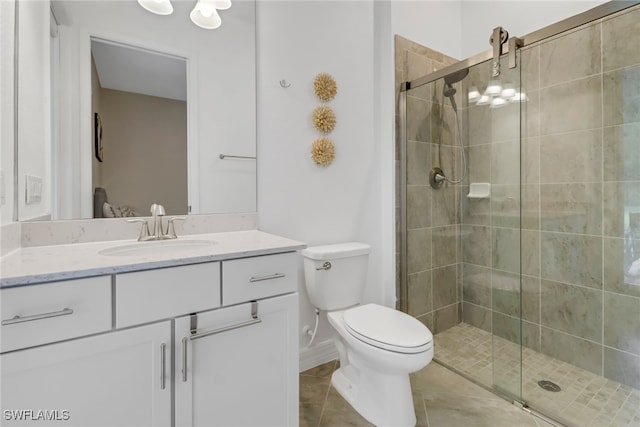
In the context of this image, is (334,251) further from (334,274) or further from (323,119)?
(323,119)

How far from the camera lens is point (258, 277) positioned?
114cm

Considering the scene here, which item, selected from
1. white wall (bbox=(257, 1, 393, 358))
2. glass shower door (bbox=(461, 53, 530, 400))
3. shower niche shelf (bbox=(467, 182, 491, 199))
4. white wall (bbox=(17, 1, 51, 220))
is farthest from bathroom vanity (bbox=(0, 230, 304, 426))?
shower niche shelf (bbox=(467, 182, 491, 199))

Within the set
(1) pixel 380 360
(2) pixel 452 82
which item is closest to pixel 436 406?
(1) pixel 380 360

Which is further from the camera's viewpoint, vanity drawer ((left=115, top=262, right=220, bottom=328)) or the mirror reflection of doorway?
the mirror reflection of doorway

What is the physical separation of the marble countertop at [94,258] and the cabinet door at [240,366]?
194 mm

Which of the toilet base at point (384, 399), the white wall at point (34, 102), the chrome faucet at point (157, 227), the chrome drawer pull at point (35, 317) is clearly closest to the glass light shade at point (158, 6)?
the white wall at point (34, 102)

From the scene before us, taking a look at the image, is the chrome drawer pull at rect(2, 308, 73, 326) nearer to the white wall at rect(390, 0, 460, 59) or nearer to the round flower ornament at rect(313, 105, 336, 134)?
the round flower ornament at rect(313, 105, 336, 134)

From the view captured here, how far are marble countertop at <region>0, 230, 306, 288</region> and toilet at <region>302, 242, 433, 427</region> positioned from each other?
47cm

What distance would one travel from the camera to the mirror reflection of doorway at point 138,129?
1.35 metres

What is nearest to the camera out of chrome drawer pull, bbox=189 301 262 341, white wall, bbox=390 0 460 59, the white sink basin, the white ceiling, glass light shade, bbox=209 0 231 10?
chrome drawer pull, bbox=189 301 262 341

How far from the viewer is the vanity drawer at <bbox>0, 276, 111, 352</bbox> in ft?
2.50

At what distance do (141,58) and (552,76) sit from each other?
2296 millimetres

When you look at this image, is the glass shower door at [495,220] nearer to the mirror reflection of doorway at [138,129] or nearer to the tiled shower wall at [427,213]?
the tiled shower wall at [427,213]

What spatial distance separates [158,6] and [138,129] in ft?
1.91
